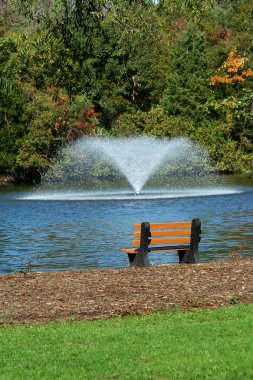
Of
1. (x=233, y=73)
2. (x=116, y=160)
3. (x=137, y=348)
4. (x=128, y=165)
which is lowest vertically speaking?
(x=137, y=348)

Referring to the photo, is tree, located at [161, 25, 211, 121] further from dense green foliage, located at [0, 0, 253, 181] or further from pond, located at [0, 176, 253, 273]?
pond, located at [0, 176, 253, 273]

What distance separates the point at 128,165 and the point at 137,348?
4778 cm

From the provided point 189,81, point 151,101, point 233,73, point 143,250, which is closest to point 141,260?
point 143,250

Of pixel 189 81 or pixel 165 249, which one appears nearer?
pixel 165 249

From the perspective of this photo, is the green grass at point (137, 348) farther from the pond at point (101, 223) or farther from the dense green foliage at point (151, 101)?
the dense green foliage at point (151, 101)

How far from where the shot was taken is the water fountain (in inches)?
2254

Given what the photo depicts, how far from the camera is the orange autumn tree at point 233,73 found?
71.2m

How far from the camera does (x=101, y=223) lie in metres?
32.6

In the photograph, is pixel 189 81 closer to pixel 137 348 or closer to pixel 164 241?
pixel 164 241

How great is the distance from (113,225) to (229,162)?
37.7 m

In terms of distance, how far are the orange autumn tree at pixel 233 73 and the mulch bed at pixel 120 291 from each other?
5492 centimetres

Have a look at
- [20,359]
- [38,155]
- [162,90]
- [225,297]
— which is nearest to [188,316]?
[225,297]

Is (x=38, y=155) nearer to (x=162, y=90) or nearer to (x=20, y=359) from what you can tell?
(x=162, y=90)

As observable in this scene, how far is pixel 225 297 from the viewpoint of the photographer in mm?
13898
